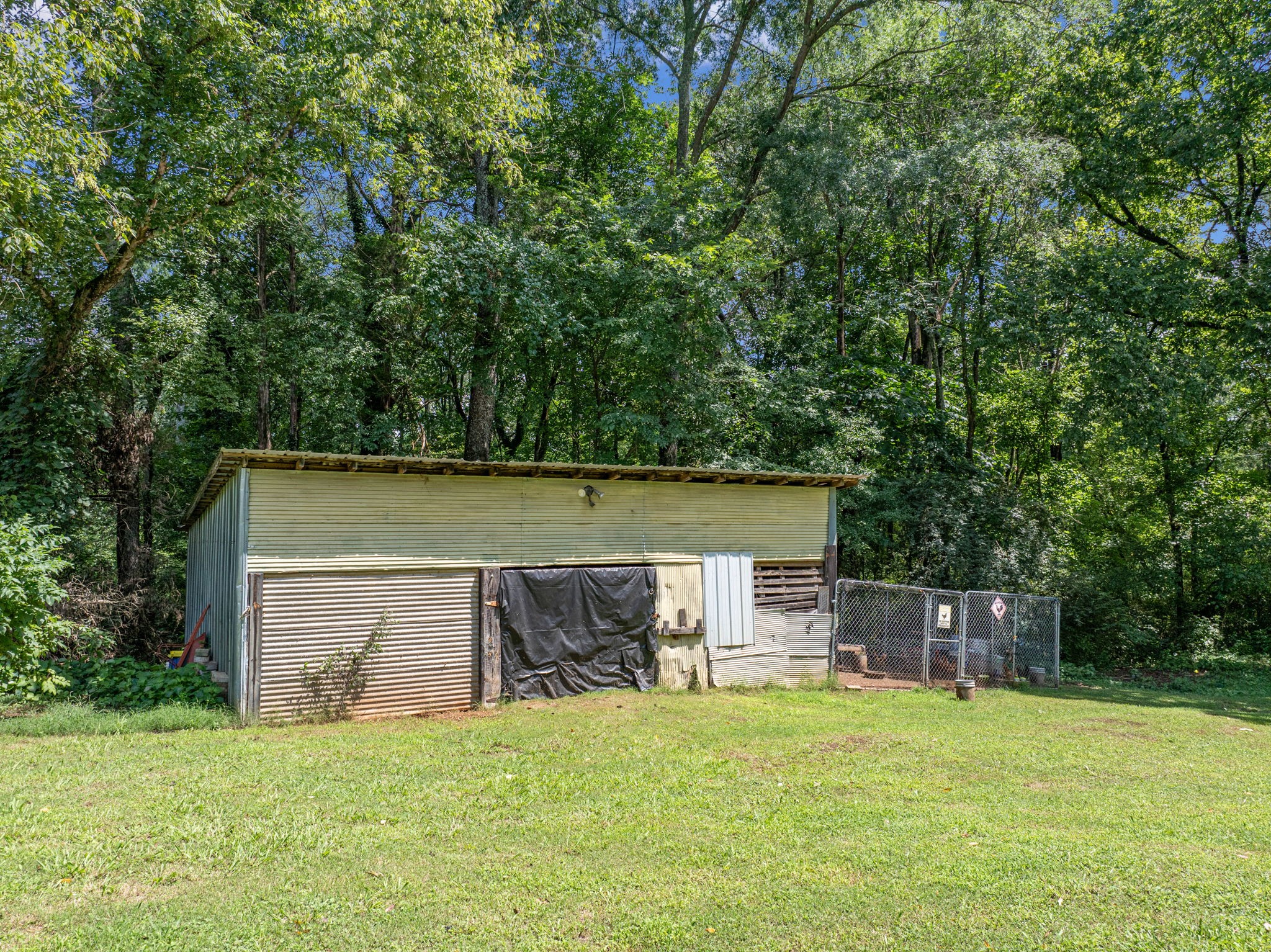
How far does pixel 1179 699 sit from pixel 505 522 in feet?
40.7

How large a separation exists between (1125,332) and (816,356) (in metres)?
7.08

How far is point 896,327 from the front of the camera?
904 inches

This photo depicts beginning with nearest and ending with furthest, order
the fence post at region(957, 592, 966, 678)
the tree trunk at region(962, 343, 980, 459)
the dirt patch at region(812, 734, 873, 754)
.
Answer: the dirt patch at region(812, 734, 873, 754)
the fence post at region(957, 592, 966, 678)
the tree trunk at region(962, 343, 980, 459)

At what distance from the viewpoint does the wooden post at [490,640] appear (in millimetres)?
10102

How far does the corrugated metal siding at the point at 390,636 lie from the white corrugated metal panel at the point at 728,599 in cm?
389

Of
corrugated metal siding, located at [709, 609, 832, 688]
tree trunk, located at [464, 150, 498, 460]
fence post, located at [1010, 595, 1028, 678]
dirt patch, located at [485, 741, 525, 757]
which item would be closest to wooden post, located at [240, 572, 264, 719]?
dirt patch, located at [485, 741, 525, 757]

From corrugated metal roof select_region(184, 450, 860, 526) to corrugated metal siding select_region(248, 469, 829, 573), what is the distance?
0.11 meters

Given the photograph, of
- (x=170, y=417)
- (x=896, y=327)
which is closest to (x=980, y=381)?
(x=896, y=327)

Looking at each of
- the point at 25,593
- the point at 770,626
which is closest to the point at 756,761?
the point at 770,626

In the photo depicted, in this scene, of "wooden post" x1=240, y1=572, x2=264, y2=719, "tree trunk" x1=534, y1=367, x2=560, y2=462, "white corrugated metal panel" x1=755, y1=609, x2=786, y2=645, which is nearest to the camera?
"wooden post" x1=240, y1=572, x2=264, y2=719

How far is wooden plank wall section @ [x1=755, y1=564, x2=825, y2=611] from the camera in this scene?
508 inches

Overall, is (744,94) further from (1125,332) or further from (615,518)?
(615,518)

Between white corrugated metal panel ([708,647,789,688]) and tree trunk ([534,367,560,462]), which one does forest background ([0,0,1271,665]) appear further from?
white corrugated metal panel ([708,647,789,688])

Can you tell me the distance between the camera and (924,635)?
13.0m
